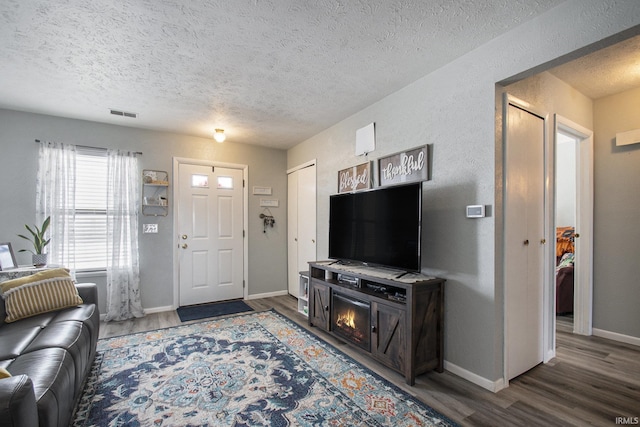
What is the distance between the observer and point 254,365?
8.18ft

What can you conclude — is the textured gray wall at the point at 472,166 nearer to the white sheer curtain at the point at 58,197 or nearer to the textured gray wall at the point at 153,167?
the textured gray wall at the point at 153,167

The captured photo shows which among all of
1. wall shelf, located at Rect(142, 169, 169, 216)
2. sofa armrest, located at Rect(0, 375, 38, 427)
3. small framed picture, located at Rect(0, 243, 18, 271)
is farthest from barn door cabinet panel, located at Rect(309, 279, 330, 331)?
small framed picture, located at Rect(0, 243, 18, 271)

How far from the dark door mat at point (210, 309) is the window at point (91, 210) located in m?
1.18

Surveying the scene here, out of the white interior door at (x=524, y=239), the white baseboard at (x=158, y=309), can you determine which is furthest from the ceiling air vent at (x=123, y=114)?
the white interior door at (x=524, y=239)

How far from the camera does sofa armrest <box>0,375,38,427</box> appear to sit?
3.57ft

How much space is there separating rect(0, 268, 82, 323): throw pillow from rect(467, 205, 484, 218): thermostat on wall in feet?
10.7

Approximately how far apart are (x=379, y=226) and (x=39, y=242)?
3614mm

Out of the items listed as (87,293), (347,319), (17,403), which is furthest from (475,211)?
(87,293)

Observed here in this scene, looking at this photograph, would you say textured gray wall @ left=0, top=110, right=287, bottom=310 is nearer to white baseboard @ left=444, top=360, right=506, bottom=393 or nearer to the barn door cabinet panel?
the barn door cabinet panel

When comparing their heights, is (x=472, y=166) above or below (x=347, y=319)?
above

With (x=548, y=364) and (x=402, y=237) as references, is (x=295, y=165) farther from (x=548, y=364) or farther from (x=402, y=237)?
(x=548, y=364)

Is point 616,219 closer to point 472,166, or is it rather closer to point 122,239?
point 472,166

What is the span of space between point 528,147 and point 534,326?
4.84ft

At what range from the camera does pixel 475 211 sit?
2.21 metres
